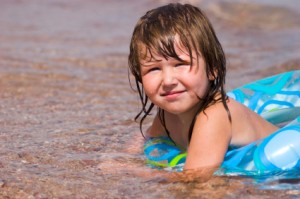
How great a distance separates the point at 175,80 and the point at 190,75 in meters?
0.08

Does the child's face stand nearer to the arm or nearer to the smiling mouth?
the smiling mouth

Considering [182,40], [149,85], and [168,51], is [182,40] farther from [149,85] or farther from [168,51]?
[149,85]

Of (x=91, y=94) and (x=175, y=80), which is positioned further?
(x=91, y=94)

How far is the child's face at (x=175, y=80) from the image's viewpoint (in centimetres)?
312

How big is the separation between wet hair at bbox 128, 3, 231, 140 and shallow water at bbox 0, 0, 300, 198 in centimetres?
48

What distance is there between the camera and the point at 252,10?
10.5 metres

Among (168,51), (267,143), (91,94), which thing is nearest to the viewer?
(168,51)

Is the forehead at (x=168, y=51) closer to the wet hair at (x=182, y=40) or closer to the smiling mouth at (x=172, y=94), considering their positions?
the wet hair at (x=182, y=40)

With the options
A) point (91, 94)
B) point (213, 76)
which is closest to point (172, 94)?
point (213, 76)

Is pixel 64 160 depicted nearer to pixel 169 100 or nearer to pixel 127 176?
pixel 127 176

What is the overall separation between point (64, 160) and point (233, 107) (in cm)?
91

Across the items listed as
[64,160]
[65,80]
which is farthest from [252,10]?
[64,160]

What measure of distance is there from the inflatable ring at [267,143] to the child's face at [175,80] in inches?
13.9

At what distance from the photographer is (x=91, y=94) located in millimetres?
5422
